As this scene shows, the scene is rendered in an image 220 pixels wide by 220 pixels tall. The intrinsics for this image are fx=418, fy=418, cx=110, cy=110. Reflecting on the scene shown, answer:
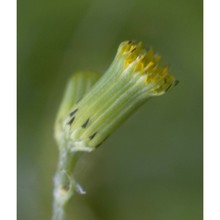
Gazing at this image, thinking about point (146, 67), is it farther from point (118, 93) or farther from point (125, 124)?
point (125, 124)

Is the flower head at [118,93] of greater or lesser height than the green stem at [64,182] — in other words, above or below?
above

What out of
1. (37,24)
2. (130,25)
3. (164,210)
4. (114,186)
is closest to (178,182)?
(164,210)

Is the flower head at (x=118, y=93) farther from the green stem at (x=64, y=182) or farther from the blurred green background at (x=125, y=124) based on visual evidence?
the blurred green background at (x=125, y=124)

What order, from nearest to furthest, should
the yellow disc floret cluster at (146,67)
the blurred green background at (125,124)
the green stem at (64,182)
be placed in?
the yellow disc floret cluster at (146,67), the green stem at (64,182), the blurred green background at (125,124)

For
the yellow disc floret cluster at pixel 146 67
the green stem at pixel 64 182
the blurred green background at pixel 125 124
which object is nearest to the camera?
the yellow disc floret cluster at pixel 146 67

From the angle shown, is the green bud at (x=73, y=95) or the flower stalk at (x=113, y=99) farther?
the green bud at (x=73, y=95)

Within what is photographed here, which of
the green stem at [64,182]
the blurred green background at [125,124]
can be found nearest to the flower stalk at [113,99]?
the green stem at [64,182]

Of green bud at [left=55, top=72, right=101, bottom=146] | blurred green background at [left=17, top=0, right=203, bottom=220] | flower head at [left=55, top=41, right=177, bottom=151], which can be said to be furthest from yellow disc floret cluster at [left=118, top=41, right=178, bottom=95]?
blurred green background at [left=17, top=0, right=203, bottom=220]

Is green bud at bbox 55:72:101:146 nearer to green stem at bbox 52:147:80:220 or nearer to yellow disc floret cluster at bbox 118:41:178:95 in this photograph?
green stem at bbox 52:147:80:220
